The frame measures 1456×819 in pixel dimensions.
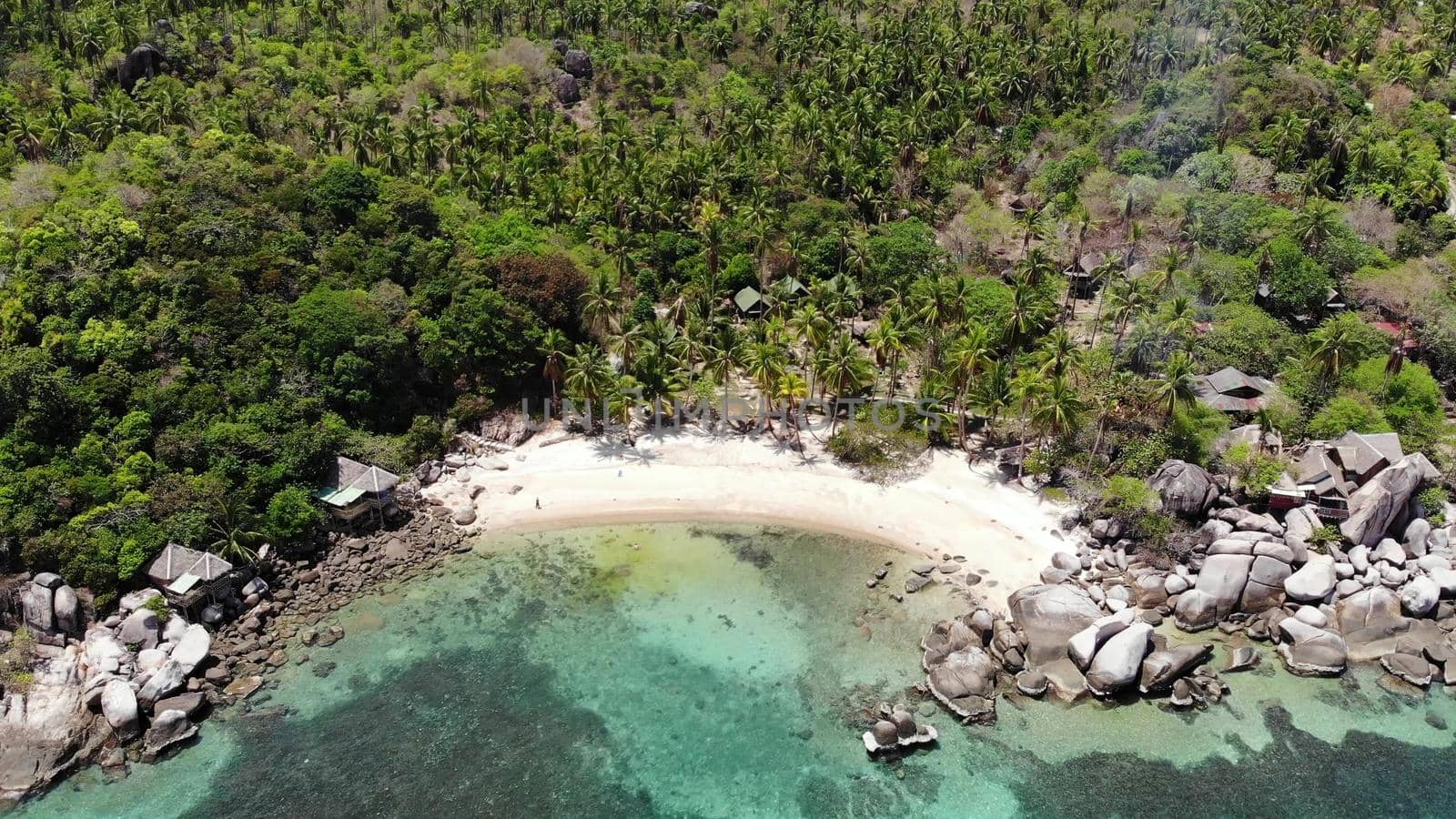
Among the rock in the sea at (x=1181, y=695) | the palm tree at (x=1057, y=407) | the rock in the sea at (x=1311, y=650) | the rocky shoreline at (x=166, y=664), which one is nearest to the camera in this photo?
the rocky shoreline at (x=166, y=664)

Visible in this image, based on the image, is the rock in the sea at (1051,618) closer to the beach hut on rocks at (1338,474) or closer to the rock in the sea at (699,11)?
the beach hut on rocks at (1338,474)

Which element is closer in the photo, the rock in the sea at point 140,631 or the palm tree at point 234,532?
the rock in the sea at point 140,631

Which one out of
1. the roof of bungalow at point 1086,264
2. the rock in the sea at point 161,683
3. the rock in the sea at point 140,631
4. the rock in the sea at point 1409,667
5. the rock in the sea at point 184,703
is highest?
the roof of bungalow at point 1086,264

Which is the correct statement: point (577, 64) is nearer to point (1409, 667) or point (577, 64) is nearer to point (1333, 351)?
point (1333, 351)

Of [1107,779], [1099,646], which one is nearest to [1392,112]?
[1099,646]

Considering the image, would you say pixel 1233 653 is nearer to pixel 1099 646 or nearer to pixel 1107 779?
pixel 1099 646

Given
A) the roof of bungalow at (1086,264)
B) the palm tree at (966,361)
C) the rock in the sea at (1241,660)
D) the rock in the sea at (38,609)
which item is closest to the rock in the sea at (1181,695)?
the rock in the sea at (1241,660)

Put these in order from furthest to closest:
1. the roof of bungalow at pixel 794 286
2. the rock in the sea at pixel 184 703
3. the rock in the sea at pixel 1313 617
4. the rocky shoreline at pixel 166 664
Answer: the roof of bungalow at pixel 794 286, the rock in the sea at pixel 1313 617, the rock in the sea at pixel 184 703, the rocky shoreline at pixel 166 664
